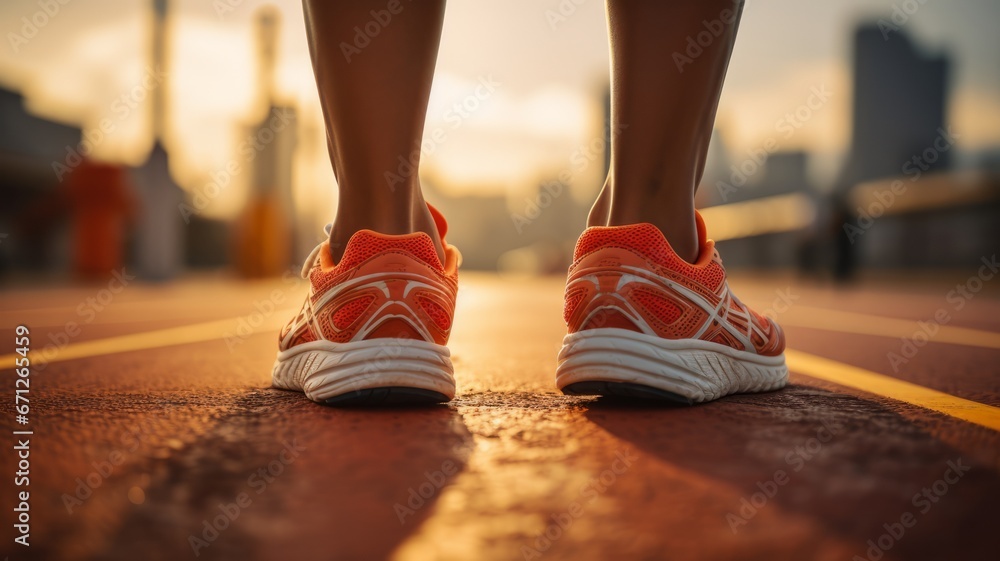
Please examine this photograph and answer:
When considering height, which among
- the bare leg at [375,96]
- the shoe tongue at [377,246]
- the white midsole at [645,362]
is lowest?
the white midsole at [645,362]

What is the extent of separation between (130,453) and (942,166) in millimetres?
80672

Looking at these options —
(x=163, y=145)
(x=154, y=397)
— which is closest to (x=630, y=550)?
(x=154, y=397)

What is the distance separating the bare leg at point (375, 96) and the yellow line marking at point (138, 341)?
0.94 meters

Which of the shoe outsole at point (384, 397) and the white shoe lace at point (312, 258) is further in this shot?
the white shoe lace at point (312, 258)

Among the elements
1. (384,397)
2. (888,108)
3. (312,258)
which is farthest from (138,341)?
(888,108)

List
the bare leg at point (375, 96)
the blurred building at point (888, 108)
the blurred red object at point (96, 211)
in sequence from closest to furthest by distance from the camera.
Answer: the bare leg at point (375, 96), the blurred red object at point (96, 211), the blurred building at point (888, 108)

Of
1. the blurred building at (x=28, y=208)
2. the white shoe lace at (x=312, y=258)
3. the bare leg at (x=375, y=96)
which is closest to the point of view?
the bare leg at (x=375, y=96)

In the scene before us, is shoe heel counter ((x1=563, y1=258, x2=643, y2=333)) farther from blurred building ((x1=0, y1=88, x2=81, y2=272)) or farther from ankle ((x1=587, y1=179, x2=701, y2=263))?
blurred building ((x1=0, y1=88, x2=81, y2=272))

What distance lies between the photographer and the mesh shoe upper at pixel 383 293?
1.05 m

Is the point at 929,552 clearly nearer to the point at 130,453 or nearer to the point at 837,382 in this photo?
the point at 130,453

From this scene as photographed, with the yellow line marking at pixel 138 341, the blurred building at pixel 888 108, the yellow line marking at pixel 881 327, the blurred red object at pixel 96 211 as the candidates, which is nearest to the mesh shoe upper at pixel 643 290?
the yellow line marking at pixel 138 341

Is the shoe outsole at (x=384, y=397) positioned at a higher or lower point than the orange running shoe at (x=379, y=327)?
lower

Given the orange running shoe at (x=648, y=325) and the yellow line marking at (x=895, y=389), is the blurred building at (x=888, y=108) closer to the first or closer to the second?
the yellow line marking at (x=895, y=389)

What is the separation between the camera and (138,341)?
7.04ft
